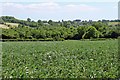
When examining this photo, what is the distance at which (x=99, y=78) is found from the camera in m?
7.03

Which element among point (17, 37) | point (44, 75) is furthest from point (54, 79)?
point (17, 37)

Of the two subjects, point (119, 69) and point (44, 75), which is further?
point (119, 69)

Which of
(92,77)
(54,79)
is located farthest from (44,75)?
(92,77)

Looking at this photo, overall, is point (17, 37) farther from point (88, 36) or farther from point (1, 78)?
point (1, 78)

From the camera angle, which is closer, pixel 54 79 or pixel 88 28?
pixel 54 79

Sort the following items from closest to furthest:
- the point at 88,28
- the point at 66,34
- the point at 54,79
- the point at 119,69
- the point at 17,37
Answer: the point at 54,79 → the point at 119,69 → the point at 17,37 → the point at 66,34 → the point at 88,28

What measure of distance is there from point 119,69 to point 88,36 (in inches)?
1681

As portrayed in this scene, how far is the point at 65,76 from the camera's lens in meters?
6.95

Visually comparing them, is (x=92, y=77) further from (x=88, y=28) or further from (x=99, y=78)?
(x=88, y=28)

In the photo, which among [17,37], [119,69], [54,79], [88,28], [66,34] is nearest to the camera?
[54,79]

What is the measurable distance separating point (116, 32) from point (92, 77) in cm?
4034

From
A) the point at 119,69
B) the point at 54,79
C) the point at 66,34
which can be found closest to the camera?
the point at 54,79

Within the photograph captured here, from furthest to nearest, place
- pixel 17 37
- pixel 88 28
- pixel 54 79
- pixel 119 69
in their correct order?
pixel 88 28 → pixel 17 37 → pixel 119 69 → pixel 54 79

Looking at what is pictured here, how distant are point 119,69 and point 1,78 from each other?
3.65 metres
